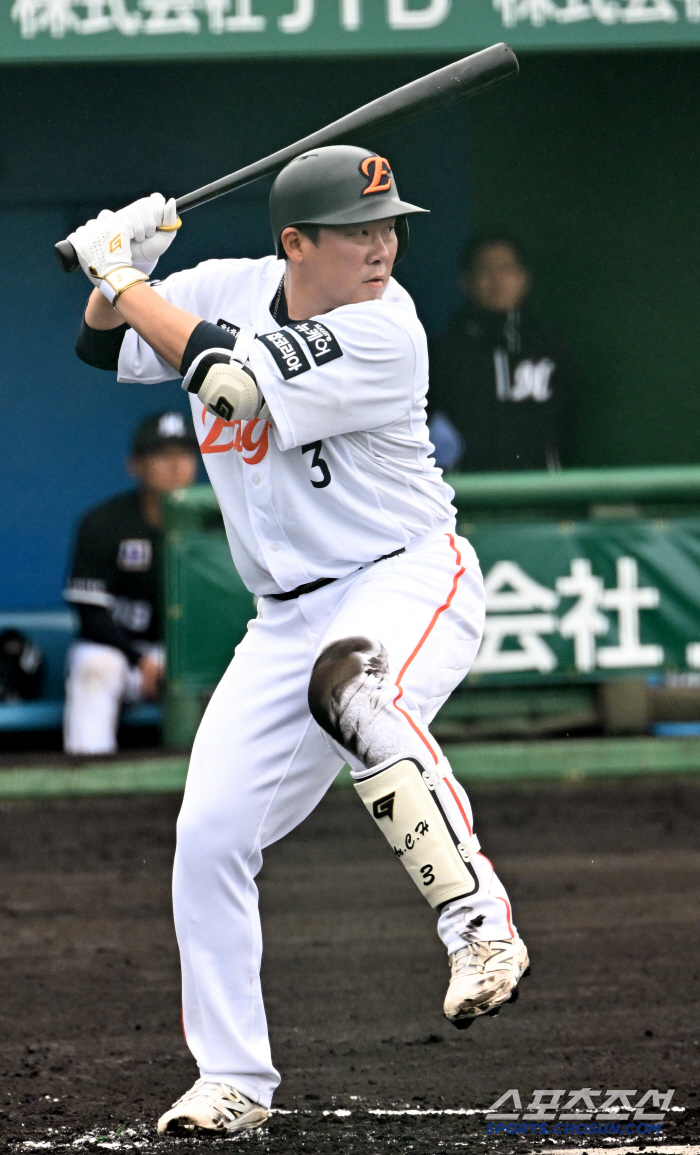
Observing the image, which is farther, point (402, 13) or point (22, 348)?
point (22, 348)

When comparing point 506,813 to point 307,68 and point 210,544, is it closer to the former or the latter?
point 210,544

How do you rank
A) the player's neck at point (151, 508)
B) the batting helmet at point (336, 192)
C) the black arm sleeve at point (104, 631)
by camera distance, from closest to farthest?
1. the batting helmet at point (336, 192)
2. the black arm sleeve at point (104, 631)
3. the player's neck at point (151, 508)

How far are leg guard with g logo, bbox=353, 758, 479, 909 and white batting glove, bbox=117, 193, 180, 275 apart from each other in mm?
1151

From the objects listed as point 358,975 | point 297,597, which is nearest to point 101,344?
point 297,597

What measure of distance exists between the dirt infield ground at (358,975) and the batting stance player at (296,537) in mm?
356

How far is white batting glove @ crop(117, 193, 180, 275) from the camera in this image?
3.51 meters

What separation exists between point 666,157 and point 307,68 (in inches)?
75.1

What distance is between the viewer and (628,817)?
661 cm

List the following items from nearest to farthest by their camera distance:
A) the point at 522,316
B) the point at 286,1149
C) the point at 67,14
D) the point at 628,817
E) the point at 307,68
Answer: the point at 286,1149
the point at 628,817
the point at 67,14
the point at 522,316
the point at 307,68

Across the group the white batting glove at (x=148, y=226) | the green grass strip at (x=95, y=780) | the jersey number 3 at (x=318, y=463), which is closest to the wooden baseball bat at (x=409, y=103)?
the white batting glove at (x=148, y=226)

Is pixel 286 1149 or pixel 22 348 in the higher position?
pixel 22 348

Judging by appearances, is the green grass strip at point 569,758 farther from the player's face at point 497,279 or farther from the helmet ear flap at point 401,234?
the helmet ear flap at point 401,234

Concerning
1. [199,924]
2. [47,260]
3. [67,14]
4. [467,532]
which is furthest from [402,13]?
[199,924]

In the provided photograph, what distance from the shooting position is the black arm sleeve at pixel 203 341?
3230mm
